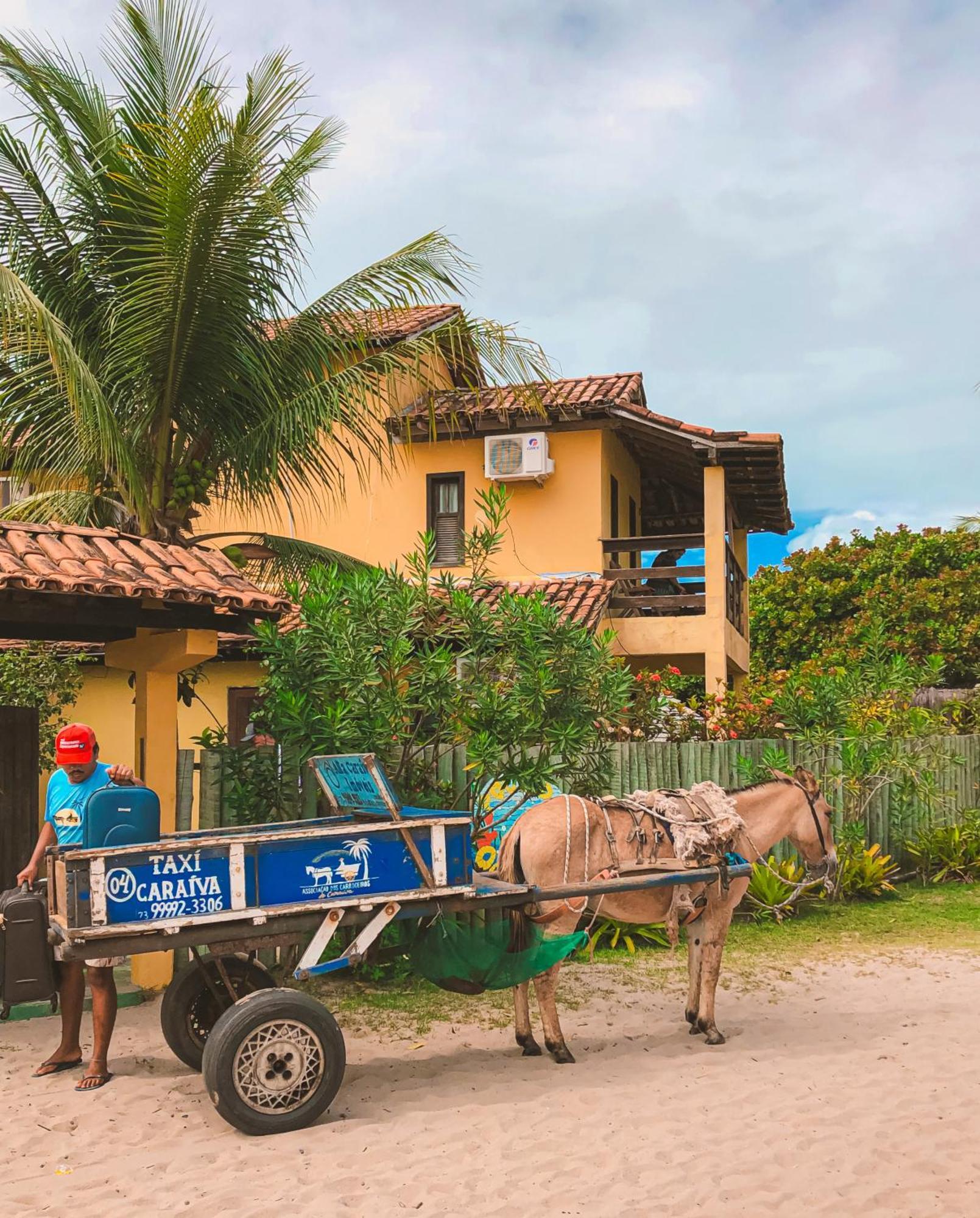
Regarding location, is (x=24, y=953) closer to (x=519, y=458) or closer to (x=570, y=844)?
(x=570, y=844)

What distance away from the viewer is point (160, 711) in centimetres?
862

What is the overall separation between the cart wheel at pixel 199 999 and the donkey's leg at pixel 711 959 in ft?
9.08

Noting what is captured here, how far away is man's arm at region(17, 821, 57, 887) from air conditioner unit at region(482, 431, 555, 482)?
12.3m

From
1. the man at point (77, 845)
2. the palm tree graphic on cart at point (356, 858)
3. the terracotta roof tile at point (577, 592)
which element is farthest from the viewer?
the terracotta roof tile at point (577, 592)

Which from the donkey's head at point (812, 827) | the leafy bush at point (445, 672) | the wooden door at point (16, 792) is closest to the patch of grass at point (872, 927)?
the donkey's head at point (812, 827)

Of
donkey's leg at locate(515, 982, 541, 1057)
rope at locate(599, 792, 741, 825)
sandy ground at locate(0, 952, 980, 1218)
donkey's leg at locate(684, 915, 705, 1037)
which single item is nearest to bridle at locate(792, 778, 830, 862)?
rope at locate(599, 792, 741, 825)

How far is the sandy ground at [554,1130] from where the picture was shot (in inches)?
191

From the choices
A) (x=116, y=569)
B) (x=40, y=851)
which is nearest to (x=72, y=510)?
(x=116, y=569)

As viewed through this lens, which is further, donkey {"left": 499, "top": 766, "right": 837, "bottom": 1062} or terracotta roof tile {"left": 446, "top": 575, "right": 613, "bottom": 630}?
terracotta roof tile {"left": 446, "top": 575, "right": 613, "bottom": 630}

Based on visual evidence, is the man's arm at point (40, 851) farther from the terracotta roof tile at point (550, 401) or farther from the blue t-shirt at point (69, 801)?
the terracotta roof tile at point (550, 401)

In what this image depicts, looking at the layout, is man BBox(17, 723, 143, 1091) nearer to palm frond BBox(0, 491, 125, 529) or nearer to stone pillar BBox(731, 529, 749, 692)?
palm frond BBox(0, 491, 125, 529)

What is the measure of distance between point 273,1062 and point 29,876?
75.3 inches

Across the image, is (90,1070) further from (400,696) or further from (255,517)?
(255,517)

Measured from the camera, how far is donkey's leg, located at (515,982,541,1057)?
23.0ft
